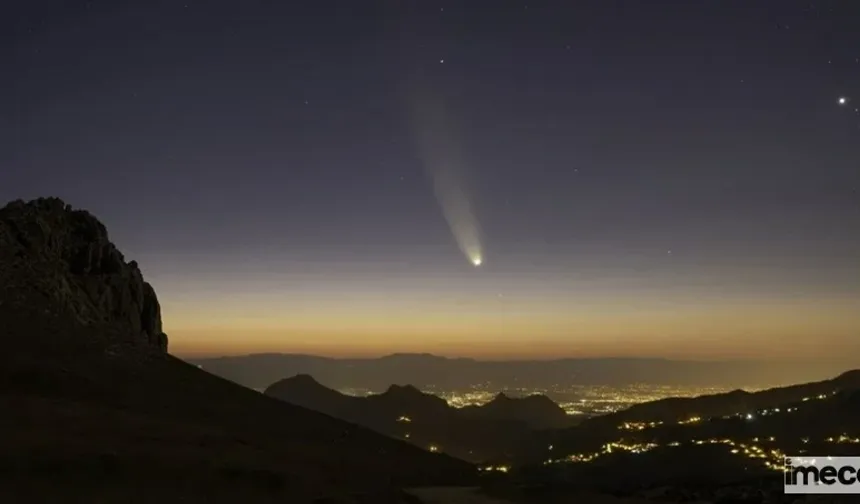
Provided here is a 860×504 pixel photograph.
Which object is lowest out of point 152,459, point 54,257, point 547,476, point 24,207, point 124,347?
point 547,476

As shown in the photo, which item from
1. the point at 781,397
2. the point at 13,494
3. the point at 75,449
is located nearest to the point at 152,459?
the point at 75,449

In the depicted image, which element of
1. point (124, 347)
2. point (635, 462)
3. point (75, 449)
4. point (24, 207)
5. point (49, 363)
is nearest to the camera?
point (75, 449)

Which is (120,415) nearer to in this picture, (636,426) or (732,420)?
(732,420)

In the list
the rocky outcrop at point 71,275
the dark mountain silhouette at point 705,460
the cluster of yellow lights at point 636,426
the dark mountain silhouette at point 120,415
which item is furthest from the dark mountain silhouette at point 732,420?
the rocky outcrop at point 71,275

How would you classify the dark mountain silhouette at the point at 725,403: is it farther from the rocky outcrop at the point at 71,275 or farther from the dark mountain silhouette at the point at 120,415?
the dark mountain silhouette at the point at 120,415

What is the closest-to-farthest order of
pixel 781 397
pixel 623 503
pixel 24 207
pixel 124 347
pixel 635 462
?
pixel 623 503
pixel 635 462
pixel 124 347
pixel 24 207
pixel 781 397

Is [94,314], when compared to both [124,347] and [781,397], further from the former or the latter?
[781,397]

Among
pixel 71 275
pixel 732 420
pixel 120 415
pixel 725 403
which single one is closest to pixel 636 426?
pixel 725 403

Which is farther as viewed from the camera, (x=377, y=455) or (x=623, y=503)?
(x=377, y=455)
